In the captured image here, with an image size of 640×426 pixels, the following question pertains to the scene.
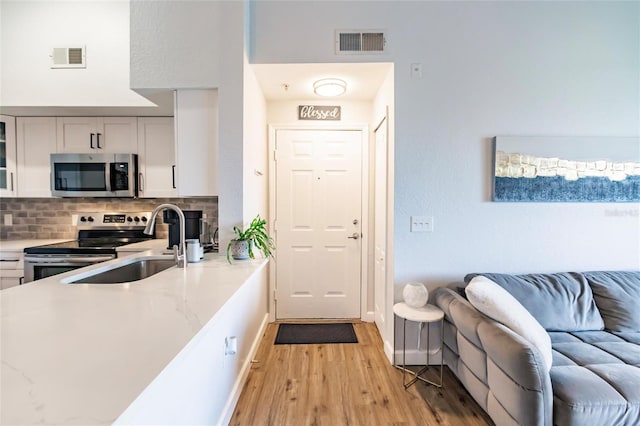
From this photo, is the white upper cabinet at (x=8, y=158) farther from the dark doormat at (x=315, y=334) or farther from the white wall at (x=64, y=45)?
the dark doormat at (x=315, y=334)

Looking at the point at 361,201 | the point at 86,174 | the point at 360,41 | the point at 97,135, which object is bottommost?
the point at 361,201

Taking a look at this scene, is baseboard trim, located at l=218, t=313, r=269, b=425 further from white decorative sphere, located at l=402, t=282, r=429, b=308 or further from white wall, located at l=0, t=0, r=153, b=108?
white wall, located at l=0, t=0, r=153, b=108

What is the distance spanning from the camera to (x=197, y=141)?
2256mm

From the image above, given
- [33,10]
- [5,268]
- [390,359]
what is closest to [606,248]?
[390,359]

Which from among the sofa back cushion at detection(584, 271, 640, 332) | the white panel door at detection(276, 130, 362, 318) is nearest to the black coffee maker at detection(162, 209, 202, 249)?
the white panel door at detection(276, 130, 362, 318)

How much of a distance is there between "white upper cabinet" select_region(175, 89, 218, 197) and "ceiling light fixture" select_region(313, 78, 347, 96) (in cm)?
93

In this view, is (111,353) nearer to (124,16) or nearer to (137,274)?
(137,274)

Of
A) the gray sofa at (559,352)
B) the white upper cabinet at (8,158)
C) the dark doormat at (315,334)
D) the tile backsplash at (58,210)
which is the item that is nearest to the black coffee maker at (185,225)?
→ the tile backsplash at (58,210)

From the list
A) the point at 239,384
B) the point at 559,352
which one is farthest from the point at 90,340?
the point at 559,352

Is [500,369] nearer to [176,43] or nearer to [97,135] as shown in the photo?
[176,43]

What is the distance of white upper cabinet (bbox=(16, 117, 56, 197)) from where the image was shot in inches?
115

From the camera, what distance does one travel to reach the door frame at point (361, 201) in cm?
314

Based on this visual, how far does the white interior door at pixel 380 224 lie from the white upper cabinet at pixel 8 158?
3.64 metres

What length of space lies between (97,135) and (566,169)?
426 cm
